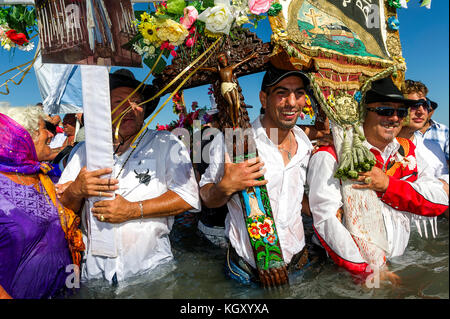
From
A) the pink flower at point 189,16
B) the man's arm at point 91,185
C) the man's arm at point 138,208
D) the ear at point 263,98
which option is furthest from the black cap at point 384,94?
the man's arm at point 91,185

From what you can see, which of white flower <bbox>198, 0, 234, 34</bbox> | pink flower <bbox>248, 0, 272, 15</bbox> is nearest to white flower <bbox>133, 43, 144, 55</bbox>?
white flower <bbox>198, 0, 234, 34</bbox>

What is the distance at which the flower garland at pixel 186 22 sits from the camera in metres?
2.18

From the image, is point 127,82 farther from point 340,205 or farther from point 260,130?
point 340,205

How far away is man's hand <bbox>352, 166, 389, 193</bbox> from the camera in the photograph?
8.58ft

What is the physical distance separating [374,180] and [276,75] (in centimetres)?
125

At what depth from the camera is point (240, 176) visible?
2408 mm

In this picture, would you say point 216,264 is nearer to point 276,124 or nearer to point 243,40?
point 276,124

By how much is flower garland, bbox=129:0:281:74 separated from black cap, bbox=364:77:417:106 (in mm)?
1218

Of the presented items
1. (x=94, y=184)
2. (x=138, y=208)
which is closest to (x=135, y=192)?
(x=138, y=208)

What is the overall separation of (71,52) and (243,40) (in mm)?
1343

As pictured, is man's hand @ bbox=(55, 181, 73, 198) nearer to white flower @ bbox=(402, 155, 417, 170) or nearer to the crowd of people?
the crowd of people

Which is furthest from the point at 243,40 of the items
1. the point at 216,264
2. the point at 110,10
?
the point at 216,264

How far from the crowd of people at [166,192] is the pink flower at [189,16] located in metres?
0.77

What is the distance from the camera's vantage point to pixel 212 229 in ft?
12.2
